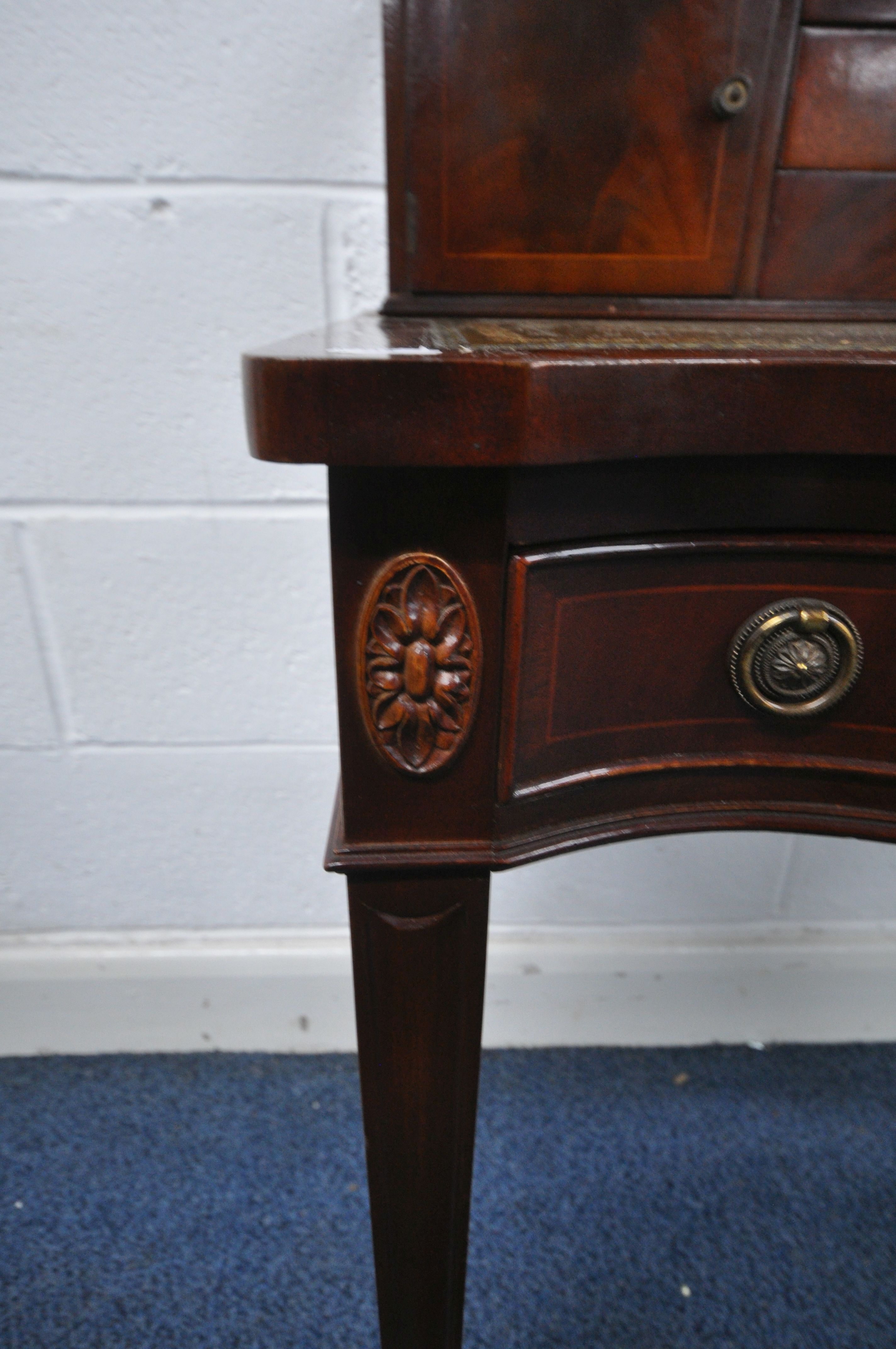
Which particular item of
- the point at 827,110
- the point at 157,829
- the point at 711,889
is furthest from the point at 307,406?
the point at 711,889

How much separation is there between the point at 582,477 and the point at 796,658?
0.12 meters

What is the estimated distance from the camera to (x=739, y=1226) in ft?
2.53

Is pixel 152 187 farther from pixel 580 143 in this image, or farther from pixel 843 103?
pixel 843 103

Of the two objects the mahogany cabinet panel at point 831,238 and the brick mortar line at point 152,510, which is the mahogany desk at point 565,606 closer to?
the mahogany cabinet panel at point 831,238

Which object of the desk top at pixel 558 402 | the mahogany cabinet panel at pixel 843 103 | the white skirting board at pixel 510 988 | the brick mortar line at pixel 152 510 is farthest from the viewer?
the white skirting board at pixel 510 988

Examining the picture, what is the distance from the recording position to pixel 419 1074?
419 mm

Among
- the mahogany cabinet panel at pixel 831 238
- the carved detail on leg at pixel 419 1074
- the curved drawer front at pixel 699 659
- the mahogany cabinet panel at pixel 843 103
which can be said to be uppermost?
the mahogany cabinet panel at pixel 843 103

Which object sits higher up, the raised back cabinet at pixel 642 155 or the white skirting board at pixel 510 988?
the raised back cabinet at pixel 642 155

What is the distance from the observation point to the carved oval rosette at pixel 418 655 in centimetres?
32

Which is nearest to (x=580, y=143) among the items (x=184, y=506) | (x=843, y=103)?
(x=843, y=103)

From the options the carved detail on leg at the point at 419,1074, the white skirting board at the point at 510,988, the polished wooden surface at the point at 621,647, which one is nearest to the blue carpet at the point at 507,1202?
the white skirting board at the point at 510,988

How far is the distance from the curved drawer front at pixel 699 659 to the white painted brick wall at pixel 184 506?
1.49ft

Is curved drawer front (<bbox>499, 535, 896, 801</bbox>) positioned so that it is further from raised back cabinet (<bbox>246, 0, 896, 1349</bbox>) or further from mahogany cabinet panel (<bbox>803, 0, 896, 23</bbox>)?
mahogany cabinet panel (<bbox>803, 0, 896, 23</bbox>)

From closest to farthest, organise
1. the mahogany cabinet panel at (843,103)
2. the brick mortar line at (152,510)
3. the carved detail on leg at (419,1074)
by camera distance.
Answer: the carved detail on leg at (419,1074)
the mahogany cabinet panel at (843,103)
the brick mortar line at (152,510)
